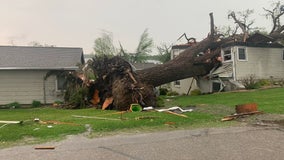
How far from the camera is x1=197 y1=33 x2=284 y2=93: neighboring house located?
22844 mm

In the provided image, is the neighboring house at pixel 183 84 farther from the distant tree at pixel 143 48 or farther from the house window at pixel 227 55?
the distant tree at pixel 143 48

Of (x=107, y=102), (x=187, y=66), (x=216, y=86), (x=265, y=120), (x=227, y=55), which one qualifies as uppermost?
(x=227, y=55)

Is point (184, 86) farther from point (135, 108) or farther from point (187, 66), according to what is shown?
point (135, 108)

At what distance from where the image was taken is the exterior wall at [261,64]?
907 inches

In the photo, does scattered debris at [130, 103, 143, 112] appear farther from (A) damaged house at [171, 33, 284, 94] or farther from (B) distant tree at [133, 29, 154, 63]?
(B) distant tree at [133, 29, 154, 63]

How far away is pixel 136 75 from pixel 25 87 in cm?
752

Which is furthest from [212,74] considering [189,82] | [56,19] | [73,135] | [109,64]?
[73,135]

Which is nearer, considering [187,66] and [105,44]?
[187,66]

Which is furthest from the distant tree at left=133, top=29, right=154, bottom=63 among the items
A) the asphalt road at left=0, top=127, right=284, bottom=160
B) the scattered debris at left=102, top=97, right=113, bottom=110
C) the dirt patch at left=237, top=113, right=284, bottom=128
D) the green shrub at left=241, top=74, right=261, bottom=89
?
the asphalt road at left=0, top=127, right=284, bottom=160

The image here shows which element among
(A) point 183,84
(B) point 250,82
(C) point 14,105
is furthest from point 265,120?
(A) point 183,84

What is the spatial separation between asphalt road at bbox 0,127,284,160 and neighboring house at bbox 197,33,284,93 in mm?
15584

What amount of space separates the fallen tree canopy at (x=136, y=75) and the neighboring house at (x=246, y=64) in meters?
1.72

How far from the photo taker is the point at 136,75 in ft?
51.2

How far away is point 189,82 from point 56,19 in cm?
1266
